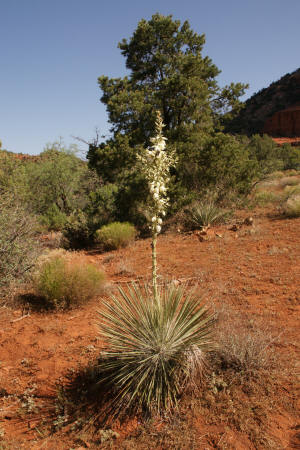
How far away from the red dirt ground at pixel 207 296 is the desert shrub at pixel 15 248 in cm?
76

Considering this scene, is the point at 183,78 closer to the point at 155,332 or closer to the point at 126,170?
the point at 126,170

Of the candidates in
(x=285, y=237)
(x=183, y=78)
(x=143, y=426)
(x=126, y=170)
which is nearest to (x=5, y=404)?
(x=143, y=426)

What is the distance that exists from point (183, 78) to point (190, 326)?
9.19 metres

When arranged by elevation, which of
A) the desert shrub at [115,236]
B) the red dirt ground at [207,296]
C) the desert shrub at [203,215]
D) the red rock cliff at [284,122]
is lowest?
the red dirt ground at [207,296]

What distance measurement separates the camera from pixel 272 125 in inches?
1984

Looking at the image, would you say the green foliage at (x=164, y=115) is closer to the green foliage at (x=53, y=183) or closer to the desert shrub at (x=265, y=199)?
the desert shrub at (x=265, y=199)

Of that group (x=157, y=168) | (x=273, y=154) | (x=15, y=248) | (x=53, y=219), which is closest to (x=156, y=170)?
(x=157, y=168)

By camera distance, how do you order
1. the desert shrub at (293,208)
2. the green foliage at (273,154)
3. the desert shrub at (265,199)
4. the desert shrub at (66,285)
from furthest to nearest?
the green foliage at (273,154), the desert shrub at (265,199), the desert shrub at (293,208), the desert shrub at (66,285)

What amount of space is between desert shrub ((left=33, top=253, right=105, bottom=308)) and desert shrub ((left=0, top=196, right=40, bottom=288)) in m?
0.61

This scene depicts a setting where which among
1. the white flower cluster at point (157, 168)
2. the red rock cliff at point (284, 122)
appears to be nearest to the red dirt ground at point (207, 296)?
the white flower cluster at point (157, 168)

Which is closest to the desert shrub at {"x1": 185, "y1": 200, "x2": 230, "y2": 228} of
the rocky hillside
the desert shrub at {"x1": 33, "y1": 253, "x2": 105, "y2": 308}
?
the desert shrub at {"x1": 33, "y1": 253, "x2": 105, "y2": 308}

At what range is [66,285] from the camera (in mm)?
4715

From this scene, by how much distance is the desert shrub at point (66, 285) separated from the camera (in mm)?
4695

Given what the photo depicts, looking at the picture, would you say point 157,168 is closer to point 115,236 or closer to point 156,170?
point 156,170
